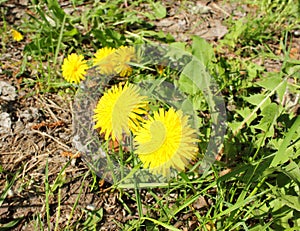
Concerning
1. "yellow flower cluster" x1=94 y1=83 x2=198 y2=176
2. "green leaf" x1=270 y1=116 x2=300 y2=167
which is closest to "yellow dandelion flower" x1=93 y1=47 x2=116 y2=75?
"yellow flower cluster" x1=94 y1=83 x2=198 y2=176

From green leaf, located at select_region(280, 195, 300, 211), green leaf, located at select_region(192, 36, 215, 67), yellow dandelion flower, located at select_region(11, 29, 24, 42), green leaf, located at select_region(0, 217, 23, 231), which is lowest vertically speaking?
green leaf, located at select_region(0, 217, 23, 231)

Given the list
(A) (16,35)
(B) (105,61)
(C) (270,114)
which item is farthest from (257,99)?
(A) (16,35)

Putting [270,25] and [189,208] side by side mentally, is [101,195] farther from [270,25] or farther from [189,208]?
[270,25]

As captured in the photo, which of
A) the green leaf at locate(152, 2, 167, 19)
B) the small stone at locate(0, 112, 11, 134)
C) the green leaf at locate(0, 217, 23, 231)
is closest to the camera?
the green leaf at locate(0, 217, 23, 231)

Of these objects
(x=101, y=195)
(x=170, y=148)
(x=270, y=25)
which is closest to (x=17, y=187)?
(x=101, y=195)

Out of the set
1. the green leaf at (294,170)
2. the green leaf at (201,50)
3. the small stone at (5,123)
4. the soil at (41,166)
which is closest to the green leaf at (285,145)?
the green leaf at (294,170)

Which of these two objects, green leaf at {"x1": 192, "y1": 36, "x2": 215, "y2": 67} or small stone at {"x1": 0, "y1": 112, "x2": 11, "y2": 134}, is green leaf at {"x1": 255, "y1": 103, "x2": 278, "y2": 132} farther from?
small stone at {"x1": 0, "y1": 112, "x2": 11, "y2": 134}

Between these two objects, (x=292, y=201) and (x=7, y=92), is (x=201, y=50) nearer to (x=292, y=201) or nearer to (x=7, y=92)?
(x=292, y=201)
